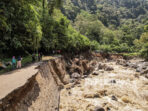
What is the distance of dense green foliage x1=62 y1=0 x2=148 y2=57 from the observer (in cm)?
6028

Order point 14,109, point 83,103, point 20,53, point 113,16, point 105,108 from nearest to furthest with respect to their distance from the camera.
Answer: point 14,109
point 105,108
point 83,103
point 20,53
point 113,16

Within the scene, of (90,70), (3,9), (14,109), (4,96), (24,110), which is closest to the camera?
(4,96)

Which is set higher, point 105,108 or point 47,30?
point 47,30

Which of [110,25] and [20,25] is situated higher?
[110,25]

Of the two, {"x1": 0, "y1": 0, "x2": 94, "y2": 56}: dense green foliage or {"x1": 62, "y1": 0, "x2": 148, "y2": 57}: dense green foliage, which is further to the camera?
{"x1": 62, "y1": 0, "x2": 148, "y2": 57}: dense green foliage

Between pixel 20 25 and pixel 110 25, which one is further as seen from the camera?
pixel 110 25

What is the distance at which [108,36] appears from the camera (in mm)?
69375

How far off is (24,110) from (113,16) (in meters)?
143

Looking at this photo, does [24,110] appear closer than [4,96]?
No

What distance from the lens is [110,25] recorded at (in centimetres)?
10688

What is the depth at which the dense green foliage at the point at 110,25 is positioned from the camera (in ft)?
198

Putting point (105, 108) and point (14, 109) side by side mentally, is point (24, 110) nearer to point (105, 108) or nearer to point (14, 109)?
point (14, 109)

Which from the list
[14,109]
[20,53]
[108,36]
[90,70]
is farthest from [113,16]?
[14,109]

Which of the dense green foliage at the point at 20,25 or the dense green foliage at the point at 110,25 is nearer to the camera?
the dense green foliage at the point at 20,25
